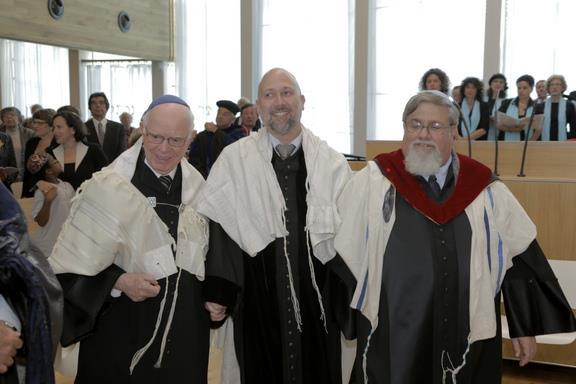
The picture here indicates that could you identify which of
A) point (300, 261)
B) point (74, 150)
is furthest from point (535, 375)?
point (74, 150)

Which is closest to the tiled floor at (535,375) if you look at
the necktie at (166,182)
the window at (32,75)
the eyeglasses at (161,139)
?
the necktie at (166,182)

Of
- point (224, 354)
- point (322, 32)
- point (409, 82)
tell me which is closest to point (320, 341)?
point (224, 354)

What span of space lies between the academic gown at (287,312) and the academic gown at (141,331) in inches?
13.8

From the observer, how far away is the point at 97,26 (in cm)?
1245

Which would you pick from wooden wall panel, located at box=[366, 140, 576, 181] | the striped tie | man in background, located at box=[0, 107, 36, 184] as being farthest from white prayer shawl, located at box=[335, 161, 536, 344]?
man in background, located at box=[0, 107, 36, 184]

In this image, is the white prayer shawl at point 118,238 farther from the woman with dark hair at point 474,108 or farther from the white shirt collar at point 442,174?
the woman with dark hair at point 474,108

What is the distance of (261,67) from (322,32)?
1535 mm

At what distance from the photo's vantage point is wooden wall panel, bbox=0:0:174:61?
10.6 meters

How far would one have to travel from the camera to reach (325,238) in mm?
2855

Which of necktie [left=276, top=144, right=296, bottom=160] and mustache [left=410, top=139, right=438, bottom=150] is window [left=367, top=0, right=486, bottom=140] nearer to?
necktie [left=276, top=144, right=296, bottom=160]

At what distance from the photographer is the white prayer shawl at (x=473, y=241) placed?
2602 millimetres

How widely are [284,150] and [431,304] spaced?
1.02 metres

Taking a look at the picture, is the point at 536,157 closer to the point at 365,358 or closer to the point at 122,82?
the point at 365,358

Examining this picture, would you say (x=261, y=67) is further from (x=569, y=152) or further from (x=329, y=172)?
(x=329, y=172)
